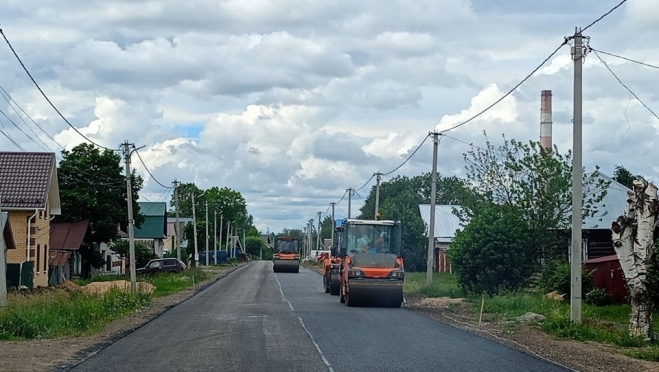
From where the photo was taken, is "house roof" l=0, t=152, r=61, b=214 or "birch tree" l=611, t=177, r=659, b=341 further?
"house roof" l=0, t=152, r=61, b=214

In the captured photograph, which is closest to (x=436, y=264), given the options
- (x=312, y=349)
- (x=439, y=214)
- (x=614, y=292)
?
(x=439, y=214)

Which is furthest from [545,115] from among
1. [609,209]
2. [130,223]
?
[130,223]

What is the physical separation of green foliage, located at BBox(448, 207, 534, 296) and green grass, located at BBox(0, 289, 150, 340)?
12890 millimetres

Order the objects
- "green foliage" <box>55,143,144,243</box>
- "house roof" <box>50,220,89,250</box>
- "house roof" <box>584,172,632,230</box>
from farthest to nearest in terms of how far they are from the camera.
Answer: "green foliage" <box>55,143,144,243</box> < "house roof" <box>50,220,89,250</box> < "house roof" <box>584,172,632,230</box>

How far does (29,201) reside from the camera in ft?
142

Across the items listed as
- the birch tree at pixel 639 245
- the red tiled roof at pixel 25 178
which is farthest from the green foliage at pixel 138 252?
the birch tree at pixel 639 245

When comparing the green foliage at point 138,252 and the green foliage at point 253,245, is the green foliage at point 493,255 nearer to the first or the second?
the green foliage at point 138,252

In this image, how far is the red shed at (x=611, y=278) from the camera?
1180 inches

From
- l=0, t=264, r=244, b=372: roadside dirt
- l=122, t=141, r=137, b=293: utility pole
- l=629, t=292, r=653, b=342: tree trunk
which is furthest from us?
l=122, t=141, r=137, b=293: utility pole

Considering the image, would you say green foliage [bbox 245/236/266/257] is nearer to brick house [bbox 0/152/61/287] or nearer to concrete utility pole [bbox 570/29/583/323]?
brick house [bbox 0/152/61/287]

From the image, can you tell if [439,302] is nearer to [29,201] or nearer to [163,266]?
[29,201]

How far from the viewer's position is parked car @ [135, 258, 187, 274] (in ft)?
207

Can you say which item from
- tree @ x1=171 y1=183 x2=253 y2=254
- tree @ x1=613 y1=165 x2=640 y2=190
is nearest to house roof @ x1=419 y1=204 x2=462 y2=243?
tree @ x1=613 y1=165 x2=640 y2=190

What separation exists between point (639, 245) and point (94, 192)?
4381 cm
